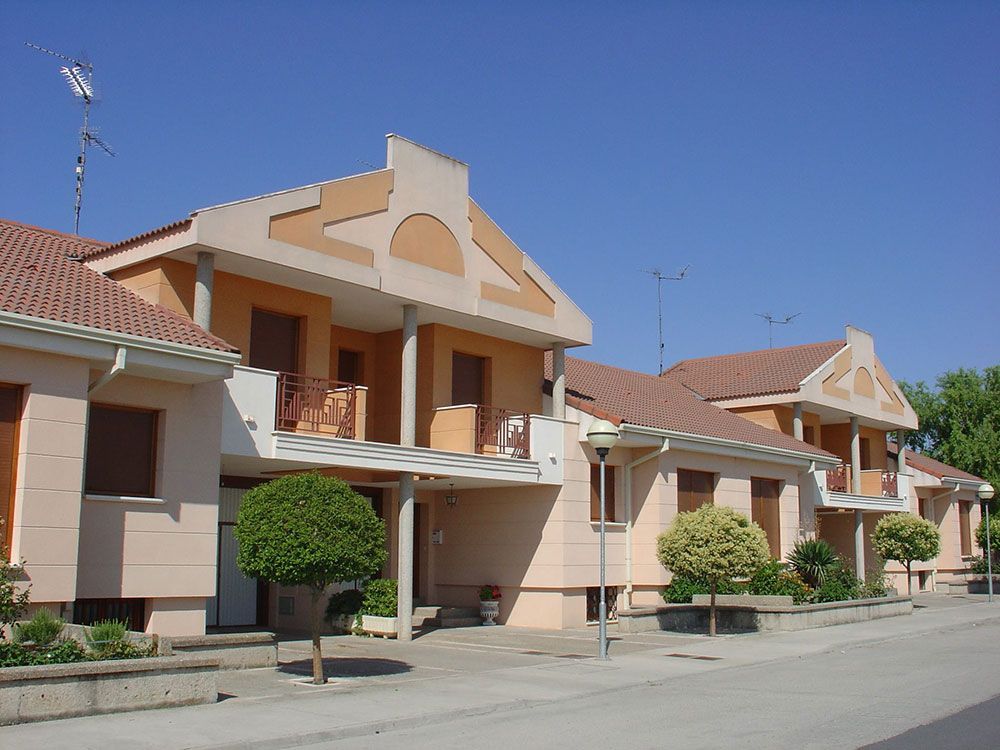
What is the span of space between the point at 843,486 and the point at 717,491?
9.14 meters

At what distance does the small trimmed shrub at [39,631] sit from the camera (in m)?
11.1

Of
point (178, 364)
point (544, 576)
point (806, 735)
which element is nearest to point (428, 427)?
point (544, 576)

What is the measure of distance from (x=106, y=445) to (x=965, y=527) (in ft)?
123

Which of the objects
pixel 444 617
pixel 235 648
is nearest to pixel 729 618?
pixel 444 617

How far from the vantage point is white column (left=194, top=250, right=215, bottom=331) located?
16125 millimetres

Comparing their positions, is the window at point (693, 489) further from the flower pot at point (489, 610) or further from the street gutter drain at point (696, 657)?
the street gutter drain at point (696, 657)

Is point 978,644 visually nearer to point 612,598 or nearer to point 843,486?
point 612,598

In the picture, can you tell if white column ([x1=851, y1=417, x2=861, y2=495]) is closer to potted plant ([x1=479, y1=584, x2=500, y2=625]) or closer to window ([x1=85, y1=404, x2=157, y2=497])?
potted plant ([x1=479, y1=584, x2=500, y2=625])

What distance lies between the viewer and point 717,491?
25.8m

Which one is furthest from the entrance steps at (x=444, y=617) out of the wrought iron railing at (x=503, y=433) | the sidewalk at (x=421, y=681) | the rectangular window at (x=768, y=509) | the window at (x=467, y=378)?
the rectangular window at (x=768, y=509)

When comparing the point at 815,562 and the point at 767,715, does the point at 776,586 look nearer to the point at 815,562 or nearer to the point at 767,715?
the point at 815,562

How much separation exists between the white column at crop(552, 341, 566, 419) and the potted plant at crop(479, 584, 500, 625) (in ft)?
13.3

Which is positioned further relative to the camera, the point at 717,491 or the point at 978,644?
the point at 717,491

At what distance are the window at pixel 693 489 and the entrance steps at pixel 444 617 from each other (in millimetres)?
5582
